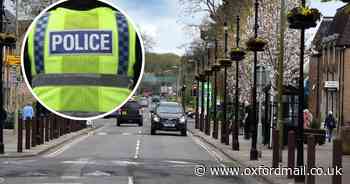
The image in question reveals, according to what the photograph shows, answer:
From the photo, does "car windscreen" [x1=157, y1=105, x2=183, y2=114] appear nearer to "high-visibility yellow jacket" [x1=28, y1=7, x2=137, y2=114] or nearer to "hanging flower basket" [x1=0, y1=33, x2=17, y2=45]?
"hanging flower basket" [x1=0, y1=33, x2=17, y2=45]

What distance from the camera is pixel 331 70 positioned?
6128cm

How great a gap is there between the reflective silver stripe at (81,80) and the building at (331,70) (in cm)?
4903

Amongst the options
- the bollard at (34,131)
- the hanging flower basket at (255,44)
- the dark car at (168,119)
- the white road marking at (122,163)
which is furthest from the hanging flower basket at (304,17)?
the dark car at (168,119)

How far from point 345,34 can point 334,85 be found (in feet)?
15.3

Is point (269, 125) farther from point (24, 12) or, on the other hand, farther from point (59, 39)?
point (59, 39)

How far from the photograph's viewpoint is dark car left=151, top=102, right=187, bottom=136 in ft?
147

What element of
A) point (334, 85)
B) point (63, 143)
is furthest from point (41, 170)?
point (334, 85)

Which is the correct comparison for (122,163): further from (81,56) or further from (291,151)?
(81,56)

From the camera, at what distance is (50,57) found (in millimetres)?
4453

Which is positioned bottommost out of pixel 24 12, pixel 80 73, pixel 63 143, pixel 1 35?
pixel 63 143

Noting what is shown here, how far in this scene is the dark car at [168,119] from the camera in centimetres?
4481

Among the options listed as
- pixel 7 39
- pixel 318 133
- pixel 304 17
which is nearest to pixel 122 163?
pixel 7 39

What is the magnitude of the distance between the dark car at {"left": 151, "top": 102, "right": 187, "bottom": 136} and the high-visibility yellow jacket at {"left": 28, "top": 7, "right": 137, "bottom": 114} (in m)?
40.2

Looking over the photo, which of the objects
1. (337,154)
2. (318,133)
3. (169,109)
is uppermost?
(337,154)
